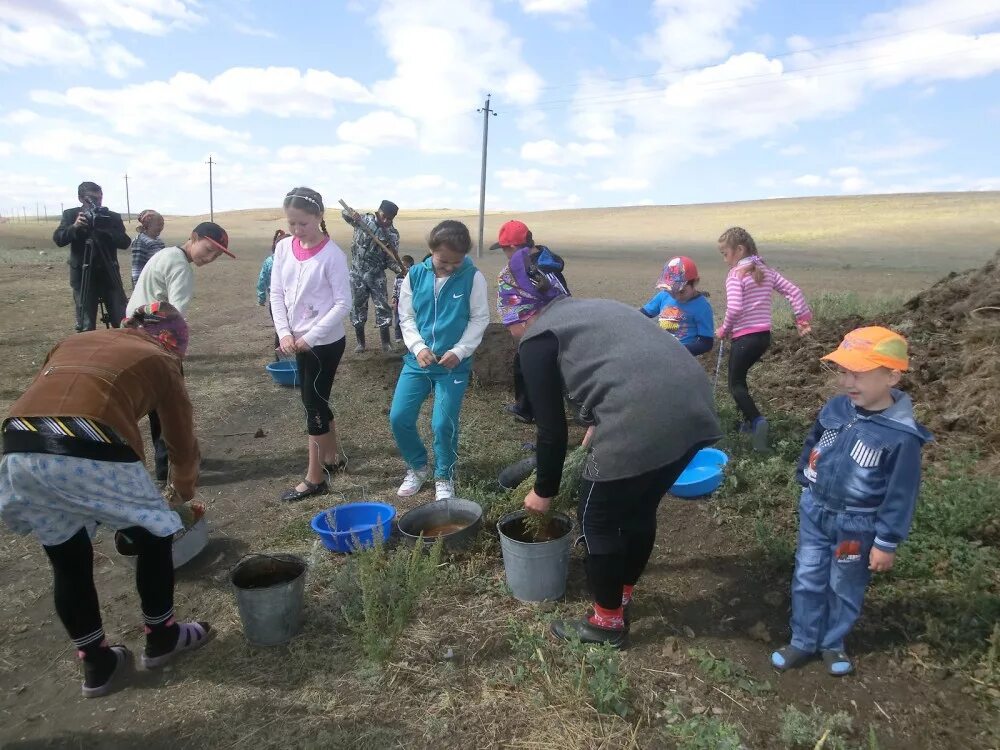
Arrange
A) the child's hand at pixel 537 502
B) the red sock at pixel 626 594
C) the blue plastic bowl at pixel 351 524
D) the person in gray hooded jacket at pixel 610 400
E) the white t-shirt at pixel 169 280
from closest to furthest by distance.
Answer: the person in gray hooded jacket at pixel 610 400 < the child's hand at pixel 537 502 < the red sock at pixel 626 594 < the blue plastic bowl at pixel 351 524 < the white t-shirt at pixel 169 280

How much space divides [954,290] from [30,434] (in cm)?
832

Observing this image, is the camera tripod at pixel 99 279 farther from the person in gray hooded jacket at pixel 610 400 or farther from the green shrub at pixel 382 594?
the person in gray hooded jacket at pixel 610 400

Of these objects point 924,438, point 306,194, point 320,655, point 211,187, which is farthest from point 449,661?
point 211,187

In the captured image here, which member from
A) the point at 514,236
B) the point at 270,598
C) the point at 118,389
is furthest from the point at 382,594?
the point at 514,236

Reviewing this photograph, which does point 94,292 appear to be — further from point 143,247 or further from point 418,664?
point 418,664

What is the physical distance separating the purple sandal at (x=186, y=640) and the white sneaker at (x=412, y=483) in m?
1.64

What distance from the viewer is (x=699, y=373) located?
265 centimetres

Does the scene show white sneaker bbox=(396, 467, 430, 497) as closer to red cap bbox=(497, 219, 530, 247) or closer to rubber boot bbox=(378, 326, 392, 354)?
red cap bbox=(497, 219, 530, 247)

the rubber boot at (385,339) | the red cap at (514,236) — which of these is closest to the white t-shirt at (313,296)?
the red cap at (514,236)

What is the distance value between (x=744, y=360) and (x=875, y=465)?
9.49 feet

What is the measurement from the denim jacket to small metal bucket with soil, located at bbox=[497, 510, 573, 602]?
120 centimetres

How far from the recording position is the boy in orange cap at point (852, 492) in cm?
254

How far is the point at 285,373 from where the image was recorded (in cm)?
732

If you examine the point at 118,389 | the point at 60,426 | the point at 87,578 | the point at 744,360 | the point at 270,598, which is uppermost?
the point at 118,389
